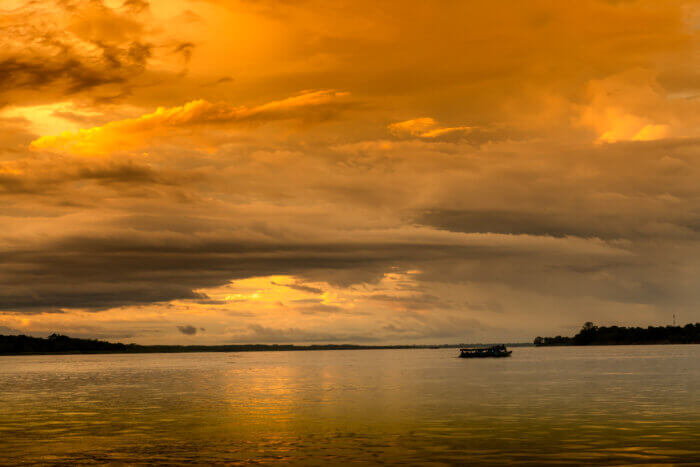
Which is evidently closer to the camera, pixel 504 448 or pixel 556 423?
pixel 504 448

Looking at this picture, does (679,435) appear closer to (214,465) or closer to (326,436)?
(326,436)

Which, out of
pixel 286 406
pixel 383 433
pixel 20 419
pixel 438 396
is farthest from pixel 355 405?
pixel 20 419

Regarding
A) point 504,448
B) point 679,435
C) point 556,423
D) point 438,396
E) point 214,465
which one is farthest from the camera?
point 438,396

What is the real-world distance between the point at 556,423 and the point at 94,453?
3424 centimetres

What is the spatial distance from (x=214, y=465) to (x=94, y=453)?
972 centimetres

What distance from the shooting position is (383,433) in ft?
178

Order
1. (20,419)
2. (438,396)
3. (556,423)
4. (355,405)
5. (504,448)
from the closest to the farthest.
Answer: (504,448) → (556,423) → (20,419) → (355,405) → (438,396)

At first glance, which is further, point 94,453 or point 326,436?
point 326,436

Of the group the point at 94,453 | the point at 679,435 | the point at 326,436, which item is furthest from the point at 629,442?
the point at 94,453

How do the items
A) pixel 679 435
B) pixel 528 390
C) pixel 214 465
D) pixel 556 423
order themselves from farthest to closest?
pixel 528 390
pixel 556 423
pixel 679 435
pixel 214 465

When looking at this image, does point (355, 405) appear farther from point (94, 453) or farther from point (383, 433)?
point (94, 453)

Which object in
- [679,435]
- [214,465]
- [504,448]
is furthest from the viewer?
[679,435]

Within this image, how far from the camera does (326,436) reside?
53.5m

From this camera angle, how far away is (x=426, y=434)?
175 feet
